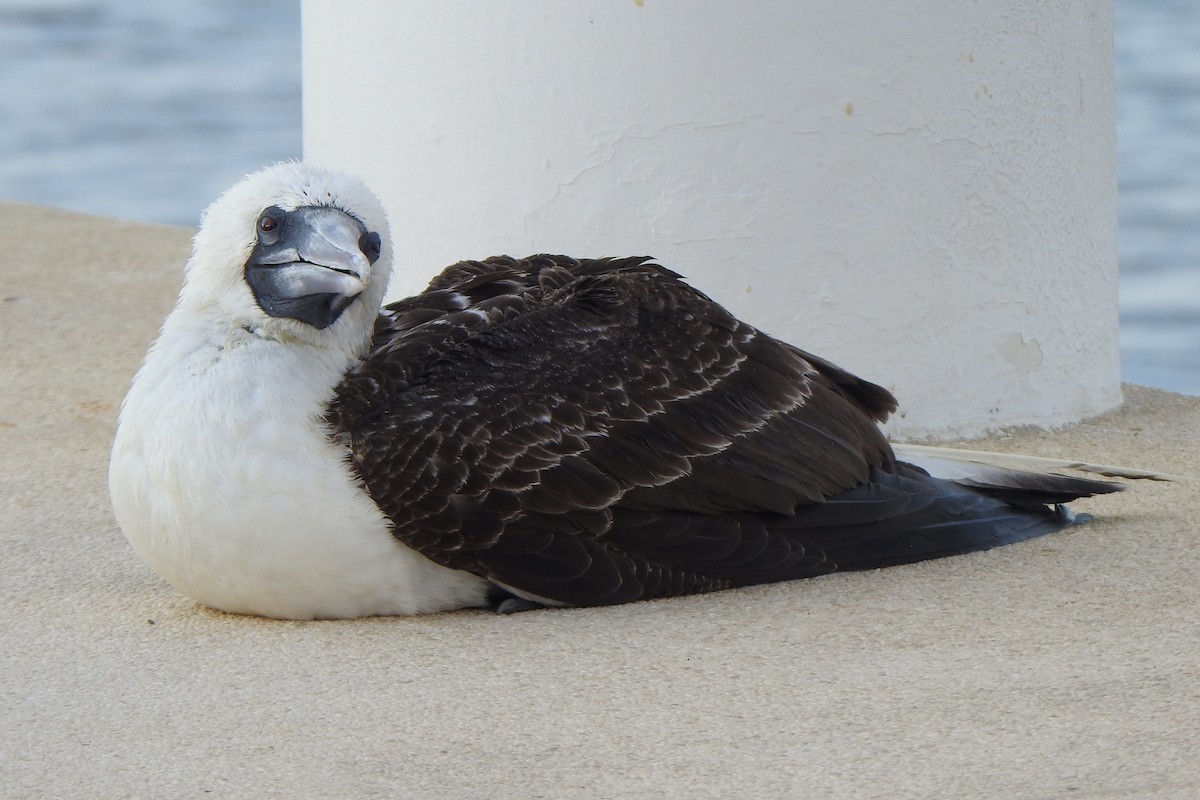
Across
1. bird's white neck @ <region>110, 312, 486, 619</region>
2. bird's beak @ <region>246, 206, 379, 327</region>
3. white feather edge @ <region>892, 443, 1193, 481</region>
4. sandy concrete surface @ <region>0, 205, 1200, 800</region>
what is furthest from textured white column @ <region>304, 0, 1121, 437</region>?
bird's white neck @ <region>110, 312, 486, 619</region>

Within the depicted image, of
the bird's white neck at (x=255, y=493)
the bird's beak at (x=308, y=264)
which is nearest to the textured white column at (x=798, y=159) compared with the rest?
the bird's beak at (x=308, y=264)

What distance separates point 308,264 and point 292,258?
0.05 m

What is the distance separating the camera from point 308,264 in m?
4.34

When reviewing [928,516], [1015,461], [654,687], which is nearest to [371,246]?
[654,687]

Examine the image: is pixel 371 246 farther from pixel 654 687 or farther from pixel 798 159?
pixel 798 159

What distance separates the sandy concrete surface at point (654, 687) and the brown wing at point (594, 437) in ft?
0.53

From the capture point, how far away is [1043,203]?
6.08 metres

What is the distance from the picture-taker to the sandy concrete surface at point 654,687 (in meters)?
3.38

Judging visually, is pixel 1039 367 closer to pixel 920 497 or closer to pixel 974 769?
pixel 920 497

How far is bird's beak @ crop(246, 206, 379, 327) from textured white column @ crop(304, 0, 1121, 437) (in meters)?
1.59

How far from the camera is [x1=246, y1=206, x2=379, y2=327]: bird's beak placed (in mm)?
4320

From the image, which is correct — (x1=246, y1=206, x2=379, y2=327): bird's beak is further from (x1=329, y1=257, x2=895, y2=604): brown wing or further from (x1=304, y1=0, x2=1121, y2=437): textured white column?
(x1=304, y1=0, x2=1121, y2=437): textured white column

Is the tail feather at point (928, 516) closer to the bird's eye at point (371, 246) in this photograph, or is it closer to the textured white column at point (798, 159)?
the textured white column at point (798, 159)

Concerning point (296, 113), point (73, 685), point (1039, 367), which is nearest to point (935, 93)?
point (1039, 367)
